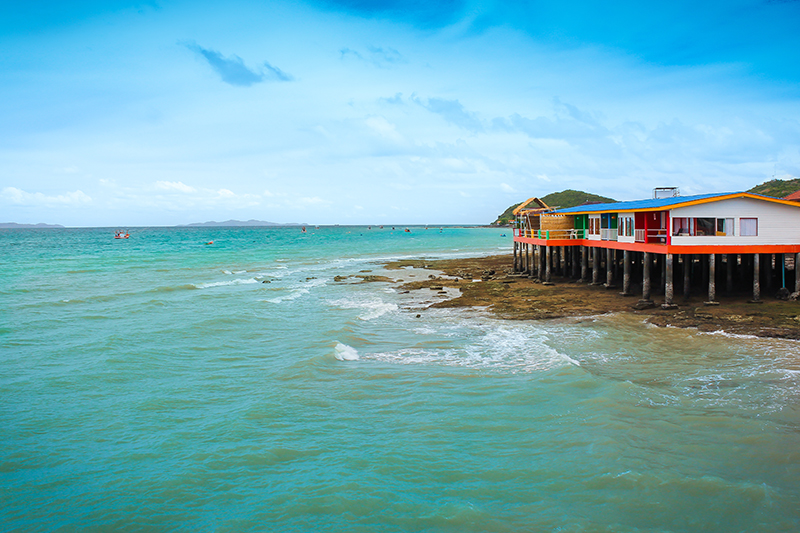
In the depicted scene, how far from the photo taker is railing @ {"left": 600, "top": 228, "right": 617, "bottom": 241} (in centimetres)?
2753

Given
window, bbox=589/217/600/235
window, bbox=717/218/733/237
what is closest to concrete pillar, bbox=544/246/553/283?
window, bbox=589/217/600/235

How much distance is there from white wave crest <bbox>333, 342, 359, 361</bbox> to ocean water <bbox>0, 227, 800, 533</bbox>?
109 mm

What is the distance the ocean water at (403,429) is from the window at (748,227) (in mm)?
7329

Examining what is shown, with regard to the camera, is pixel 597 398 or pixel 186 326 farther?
pixel 186 326

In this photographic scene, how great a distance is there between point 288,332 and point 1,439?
413 inches

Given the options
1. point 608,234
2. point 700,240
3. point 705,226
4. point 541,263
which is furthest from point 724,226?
point 541,263

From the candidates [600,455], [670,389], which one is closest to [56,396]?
[600,455]

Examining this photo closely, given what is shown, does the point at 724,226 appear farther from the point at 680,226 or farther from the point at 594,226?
the point at 594,226

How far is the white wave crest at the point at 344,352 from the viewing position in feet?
53.6

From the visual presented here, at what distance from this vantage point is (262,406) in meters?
12.4

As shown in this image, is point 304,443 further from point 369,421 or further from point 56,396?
point 56,396

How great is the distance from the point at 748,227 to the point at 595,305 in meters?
7.38

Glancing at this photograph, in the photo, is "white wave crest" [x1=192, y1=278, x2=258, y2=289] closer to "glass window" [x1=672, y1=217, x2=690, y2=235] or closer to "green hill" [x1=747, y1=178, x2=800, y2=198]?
"glass window" [x1=672, y1=217, x2=690, y2=235]

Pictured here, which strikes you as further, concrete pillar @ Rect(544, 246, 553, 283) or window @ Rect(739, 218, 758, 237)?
concrete pillar @ Rect(544, 246, 553, 283)
